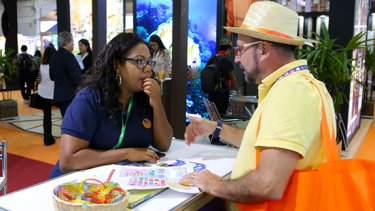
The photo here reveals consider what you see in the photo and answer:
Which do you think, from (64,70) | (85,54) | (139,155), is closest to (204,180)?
(139,155)

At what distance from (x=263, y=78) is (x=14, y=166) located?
160 inches

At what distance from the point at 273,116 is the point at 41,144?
17.1 ft

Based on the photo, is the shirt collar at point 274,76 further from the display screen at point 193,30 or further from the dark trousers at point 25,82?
the dark trousers at point 25,82

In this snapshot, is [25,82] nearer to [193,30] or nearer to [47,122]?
[47,122]

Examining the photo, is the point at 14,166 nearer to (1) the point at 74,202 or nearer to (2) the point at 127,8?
(1) the point at 74,202

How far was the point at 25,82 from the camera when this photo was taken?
34.5 ft

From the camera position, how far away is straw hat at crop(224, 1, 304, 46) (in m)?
1.44

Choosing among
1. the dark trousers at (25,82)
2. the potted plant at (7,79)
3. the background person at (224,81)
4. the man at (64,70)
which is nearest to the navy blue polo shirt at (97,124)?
the man at (64,70)

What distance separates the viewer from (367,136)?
6.59 m

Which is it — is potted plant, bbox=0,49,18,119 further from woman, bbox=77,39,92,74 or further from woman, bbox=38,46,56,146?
woman, bbox=38,46,56,146

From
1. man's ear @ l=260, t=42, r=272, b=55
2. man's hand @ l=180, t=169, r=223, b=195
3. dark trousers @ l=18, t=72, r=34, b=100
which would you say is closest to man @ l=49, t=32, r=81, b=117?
man's hand @ l=180, t=169, r=223, b=195

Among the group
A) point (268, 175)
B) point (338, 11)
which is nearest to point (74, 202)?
point (268, 175)

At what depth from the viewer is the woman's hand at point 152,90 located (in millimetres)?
2029

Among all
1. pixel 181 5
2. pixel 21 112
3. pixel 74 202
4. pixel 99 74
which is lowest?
pixel 21 112
